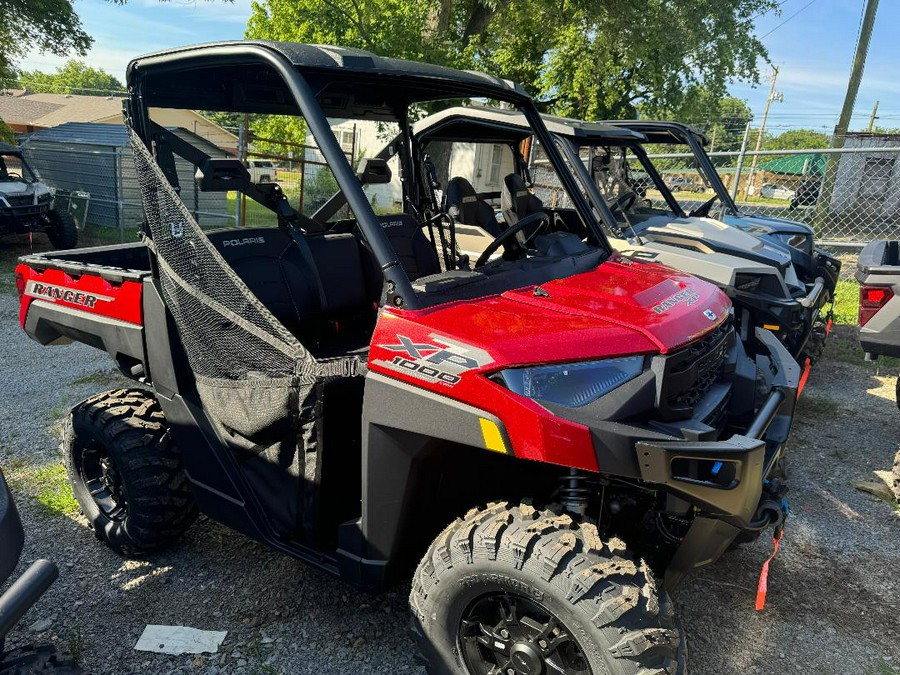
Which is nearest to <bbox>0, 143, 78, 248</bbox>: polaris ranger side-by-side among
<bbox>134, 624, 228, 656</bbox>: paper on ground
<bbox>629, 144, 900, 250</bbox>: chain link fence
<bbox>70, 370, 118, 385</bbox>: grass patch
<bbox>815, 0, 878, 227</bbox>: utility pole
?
<bbox>70, 370, 118, 385</bbox>: grass patch

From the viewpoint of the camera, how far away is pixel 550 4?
1402 centimetres

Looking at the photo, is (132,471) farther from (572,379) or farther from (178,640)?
(572,379)

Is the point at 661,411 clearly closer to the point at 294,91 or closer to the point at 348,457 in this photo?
the point at 348,457

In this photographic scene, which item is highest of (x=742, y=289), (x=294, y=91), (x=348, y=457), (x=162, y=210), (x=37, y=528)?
(x=294, y=91)

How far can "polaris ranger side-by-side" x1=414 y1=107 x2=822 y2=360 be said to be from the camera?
14.9 ft

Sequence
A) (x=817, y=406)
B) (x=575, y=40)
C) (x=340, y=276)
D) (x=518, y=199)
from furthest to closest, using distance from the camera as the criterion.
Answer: (x=575, y=40) → (x=817, y=406) → (x=518, y=199) → (x=340, y=276)

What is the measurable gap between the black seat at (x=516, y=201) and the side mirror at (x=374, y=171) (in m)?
0.77

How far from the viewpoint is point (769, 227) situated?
6.88 metres

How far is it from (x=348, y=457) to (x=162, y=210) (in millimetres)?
1179

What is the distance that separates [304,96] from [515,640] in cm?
184

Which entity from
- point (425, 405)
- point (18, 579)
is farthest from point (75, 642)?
point (425, 405)

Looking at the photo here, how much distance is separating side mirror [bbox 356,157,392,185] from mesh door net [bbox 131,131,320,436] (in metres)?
1.14

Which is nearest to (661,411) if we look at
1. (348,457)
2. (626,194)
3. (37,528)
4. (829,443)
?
(348,457)

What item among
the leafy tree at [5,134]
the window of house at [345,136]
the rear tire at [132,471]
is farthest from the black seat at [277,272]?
the leafy tree at [5,134]
